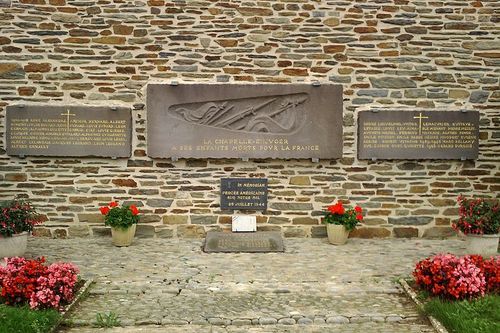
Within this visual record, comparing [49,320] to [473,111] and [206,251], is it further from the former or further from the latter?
[473,111]

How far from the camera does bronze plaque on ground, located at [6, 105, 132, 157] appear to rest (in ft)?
26.1

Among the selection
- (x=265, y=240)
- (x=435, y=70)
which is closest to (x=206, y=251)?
(x=265, y=240)

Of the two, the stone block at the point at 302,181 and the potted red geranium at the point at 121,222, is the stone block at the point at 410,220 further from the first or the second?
the potted red geranium at the point at 121,222

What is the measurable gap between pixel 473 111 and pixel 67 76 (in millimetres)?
6668

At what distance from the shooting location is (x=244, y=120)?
8070mm

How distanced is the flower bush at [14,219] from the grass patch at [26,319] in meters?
1.96

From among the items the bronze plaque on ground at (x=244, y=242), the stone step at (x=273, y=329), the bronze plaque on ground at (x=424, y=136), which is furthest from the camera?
the bronze plaque on ground at (x=424, y=136)

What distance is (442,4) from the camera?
8086 millimetres

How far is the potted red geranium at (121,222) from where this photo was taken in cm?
760

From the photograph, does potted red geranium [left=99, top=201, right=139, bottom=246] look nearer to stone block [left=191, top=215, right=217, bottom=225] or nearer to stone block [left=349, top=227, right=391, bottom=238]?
stone block [left=191, top=215, right=217, bottom=225]

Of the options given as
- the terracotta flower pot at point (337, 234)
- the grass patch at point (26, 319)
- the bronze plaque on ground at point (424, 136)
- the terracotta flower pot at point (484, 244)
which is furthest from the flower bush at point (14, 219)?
the terracotta flower pot at point (484, 244)

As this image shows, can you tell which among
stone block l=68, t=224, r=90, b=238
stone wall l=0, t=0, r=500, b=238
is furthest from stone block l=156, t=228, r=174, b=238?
stone block l=68, t=224, r=90, b=238

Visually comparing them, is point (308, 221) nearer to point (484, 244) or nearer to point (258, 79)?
point (258, 79)

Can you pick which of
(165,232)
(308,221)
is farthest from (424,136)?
(165,232)
